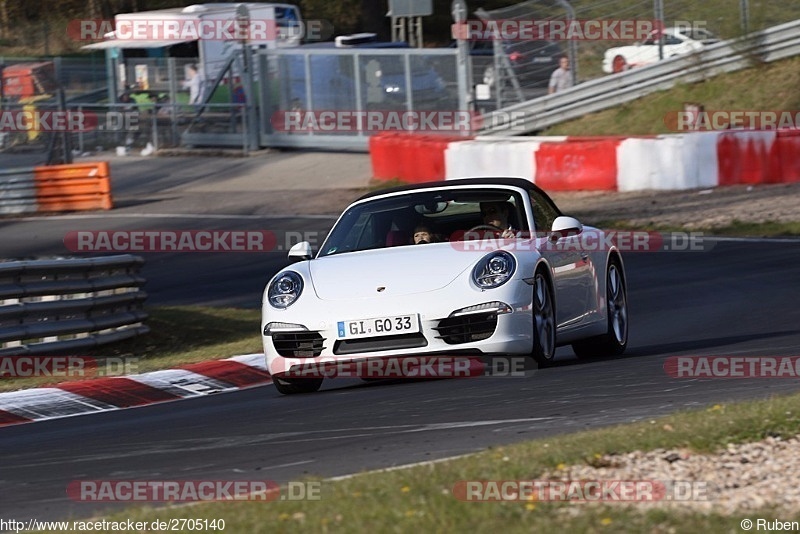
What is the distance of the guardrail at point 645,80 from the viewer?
1081 inches

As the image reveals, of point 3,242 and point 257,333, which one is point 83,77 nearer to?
point 3,242

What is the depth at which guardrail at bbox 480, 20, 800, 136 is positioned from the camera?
2747cm

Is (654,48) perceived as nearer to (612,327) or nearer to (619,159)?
(619,159)

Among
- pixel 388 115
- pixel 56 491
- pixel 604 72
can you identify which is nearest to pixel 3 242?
pixel 388 115

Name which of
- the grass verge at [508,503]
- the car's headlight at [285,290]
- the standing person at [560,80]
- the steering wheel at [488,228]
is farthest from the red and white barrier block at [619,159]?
the grass verge at [508,503]

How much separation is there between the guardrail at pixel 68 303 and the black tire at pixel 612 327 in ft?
14.1

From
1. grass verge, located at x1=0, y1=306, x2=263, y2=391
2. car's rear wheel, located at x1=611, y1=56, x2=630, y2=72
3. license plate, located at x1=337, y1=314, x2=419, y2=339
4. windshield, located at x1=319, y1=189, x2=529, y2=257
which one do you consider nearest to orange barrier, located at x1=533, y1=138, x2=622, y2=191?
car's rear wheel, located at x1=611, y1=56, x2=630, y2=72

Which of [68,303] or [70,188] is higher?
[70,188]

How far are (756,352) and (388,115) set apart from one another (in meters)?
21.7

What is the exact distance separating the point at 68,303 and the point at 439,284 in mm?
4712

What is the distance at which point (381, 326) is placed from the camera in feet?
28.8

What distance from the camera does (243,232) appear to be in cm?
2300

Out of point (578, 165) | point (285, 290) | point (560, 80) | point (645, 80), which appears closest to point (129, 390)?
point (285, 290)

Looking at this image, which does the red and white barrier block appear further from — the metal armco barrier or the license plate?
the license plate
